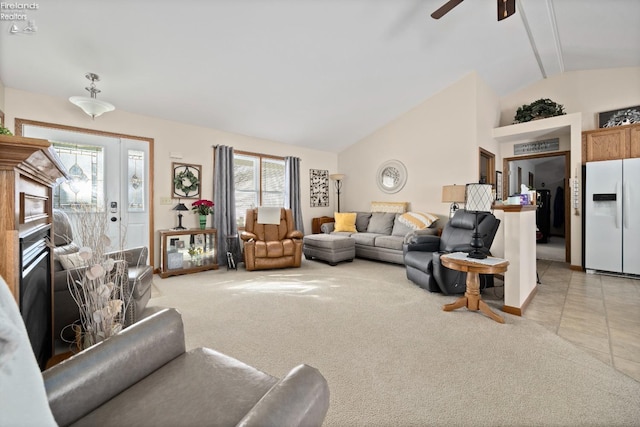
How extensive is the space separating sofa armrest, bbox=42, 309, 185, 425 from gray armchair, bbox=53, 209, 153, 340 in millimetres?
743


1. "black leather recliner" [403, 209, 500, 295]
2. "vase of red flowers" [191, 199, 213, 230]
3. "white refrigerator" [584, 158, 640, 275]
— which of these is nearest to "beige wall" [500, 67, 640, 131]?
"white refrigerator" [584, 158, 640, 275]

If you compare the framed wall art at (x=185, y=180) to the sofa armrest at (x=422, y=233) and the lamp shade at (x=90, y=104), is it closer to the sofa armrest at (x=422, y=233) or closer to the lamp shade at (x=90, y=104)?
the lamp shade at (x=90, y=104)

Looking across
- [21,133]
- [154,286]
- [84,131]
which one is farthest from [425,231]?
[21,133]

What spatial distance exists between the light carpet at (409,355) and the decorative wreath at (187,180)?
5.82 feet

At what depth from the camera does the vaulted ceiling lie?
2721mm

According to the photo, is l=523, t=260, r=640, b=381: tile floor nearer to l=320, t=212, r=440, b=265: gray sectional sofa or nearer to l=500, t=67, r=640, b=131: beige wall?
l=320, t=212, r=440, b=265: gray sectional sofa

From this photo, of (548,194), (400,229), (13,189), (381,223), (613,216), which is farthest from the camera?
(548,194)

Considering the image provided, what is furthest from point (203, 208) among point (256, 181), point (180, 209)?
point (256, 181)

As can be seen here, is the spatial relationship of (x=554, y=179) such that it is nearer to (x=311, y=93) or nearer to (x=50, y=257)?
(x=311, y=93)

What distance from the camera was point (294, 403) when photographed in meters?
0.75

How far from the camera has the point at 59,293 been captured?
201 centimetres

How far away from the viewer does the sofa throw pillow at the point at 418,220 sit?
5012 mm

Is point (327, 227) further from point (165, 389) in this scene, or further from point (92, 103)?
point (165, 389)

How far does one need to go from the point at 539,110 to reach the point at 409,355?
16.9 feet
